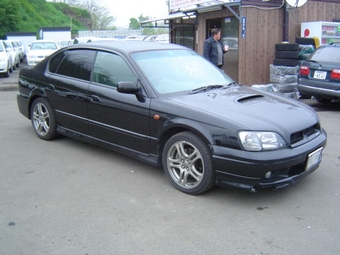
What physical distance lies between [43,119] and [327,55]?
6.24 metres

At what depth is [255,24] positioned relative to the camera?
11.7 metres

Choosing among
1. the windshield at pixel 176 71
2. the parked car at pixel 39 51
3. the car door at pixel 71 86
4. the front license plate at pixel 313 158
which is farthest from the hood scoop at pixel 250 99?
the parked car at pixel 39 51

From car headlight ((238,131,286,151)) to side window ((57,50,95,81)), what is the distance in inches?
97.9

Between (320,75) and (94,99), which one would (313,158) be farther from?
(320,75)

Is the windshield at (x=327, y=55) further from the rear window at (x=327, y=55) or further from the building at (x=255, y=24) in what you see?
the building at (x=255, y=24)

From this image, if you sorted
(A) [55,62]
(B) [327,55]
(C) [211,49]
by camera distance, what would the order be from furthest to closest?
(C) [211,49] → (B) [327,55] → (A) [55,62]

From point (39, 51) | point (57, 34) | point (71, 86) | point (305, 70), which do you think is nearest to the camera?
point (71, 86)

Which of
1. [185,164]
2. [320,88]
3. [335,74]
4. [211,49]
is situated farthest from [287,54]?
[185,164]

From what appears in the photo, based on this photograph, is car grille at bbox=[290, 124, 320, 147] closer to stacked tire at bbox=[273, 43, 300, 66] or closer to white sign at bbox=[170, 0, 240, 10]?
stacked tire at bbox=[273, 43, 300, 66]

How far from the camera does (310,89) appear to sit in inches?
350

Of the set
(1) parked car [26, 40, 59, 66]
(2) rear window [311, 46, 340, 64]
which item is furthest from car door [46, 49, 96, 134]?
(1) parked car [26, 40, 59, 66]

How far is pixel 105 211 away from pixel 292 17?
10.4m

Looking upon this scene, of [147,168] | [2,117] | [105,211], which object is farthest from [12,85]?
[105,211]

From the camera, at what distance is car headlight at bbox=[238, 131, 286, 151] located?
12.3 feet
